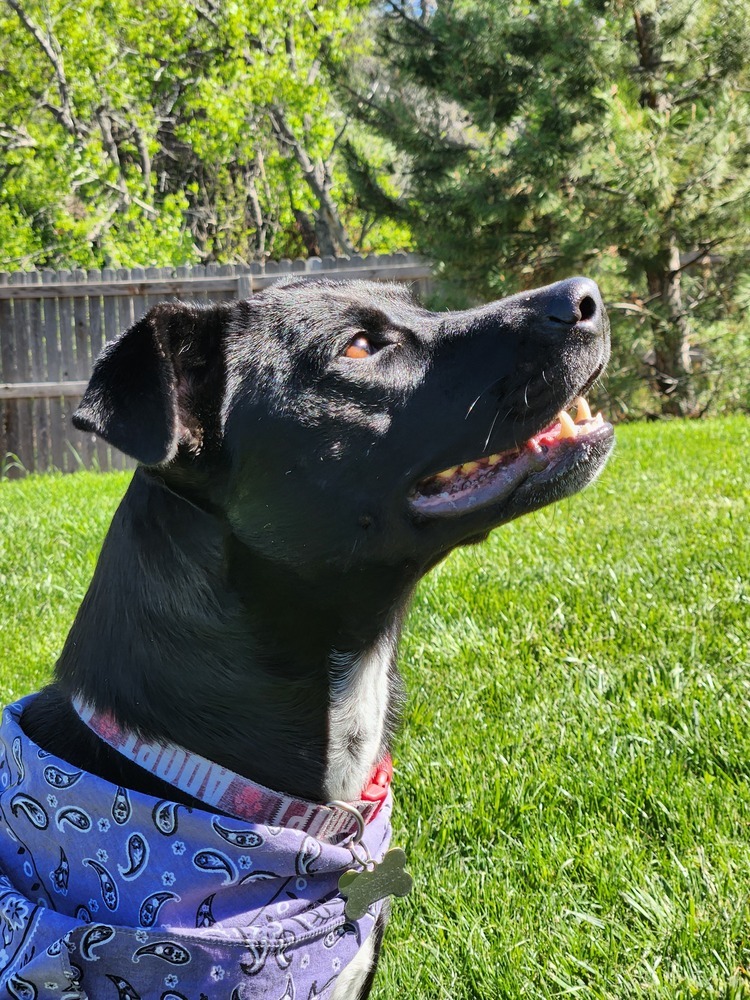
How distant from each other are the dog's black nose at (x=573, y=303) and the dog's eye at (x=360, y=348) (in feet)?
1.22

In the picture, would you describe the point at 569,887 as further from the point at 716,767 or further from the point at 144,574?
the point at 144,574

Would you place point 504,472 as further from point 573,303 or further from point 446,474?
point 573,303

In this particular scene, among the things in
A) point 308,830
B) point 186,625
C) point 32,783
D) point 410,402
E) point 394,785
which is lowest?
point 394,785

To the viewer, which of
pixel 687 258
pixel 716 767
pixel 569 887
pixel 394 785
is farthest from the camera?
pixel 687 258

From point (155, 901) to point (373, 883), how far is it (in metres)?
0.42

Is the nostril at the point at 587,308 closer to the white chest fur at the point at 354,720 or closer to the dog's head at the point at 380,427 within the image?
the dog's head at the point at 380,427

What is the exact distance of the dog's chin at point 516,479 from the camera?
6.08ft

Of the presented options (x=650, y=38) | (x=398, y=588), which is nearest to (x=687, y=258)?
(x=650, y=38)

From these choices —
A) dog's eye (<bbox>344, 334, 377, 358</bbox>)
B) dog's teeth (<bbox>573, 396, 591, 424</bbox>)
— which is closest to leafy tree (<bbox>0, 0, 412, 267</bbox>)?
dog's teeth (<bbox>573, 396, 591, 424</bbox>)

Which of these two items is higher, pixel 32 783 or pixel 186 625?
pixel 186 625

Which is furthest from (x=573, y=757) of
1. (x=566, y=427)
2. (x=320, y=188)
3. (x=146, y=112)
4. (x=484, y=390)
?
(x=146, y=112)

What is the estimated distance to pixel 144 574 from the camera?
1.78 m

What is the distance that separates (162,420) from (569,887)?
5.01ft

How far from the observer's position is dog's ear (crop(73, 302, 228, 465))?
5.27ft
